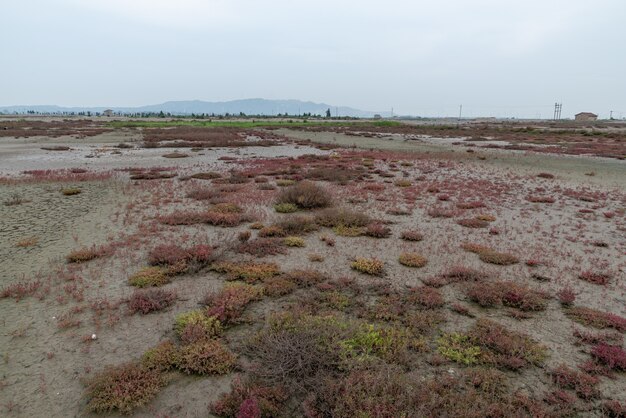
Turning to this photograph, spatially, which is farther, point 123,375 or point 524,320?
point 524,320

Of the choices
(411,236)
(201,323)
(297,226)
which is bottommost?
(201,323)

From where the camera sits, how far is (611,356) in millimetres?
6328

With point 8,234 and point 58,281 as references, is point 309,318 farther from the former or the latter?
point 8,234

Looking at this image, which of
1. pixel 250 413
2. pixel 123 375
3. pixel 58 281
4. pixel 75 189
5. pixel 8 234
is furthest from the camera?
pixel 75 189

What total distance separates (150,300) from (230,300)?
1.80 metres

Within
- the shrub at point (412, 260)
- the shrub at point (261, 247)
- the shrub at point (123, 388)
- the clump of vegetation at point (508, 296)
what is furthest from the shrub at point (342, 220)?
the shrub at point (123, 388)

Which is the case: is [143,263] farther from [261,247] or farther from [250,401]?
[250,401]

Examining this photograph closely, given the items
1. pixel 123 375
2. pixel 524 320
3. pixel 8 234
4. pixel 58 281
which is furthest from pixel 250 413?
pixel 8 234

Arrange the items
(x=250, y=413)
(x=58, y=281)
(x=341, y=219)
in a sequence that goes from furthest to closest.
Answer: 1. (x=341, y=219)
2. (x=58, y=281)
3. (x=250, y=413)

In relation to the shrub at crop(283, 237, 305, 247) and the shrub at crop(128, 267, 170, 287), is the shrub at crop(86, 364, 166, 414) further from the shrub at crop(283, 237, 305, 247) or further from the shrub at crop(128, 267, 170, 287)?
the shrub at crop(283, 237, 305, 247)

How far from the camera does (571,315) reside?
7.88m

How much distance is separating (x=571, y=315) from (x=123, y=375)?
878 centimetres

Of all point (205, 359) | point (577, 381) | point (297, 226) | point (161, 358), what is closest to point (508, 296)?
point (577, 381)

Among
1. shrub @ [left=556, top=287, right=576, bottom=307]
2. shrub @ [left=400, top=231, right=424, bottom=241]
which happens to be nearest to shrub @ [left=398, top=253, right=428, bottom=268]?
shrub @ [left=400, top=231, right=424, bottom=241]
